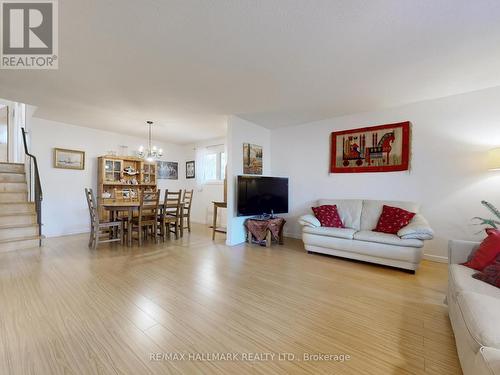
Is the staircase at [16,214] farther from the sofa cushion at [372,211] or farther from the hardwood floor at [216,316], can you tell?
the sofa cushion at [372,211]

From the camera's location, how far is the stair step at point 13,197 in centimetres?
408

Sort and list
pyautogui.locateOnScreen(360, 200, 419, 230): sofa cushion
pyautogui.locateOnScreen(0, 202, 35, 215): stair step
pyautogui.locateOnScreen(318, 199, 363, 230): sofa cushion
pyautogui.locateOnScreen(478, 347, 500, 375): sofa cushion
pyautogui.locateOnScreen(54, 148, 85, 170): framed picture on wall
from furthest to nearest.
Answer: pyautogui.locateOnScreen(54, 148, 85, 170): framed picture on wall → pyautogui.locateOnScreen(0, 202, 35, 215): stair step → pyautogui.locateOnScreen(318, 199, 363, 230): sofa cushion → pyautogui.locateOnScreen(360, 200, 419, 230): sofa cushion → pyautogui.locateOnScreen(478, 347, 500, 375): sofa cushion

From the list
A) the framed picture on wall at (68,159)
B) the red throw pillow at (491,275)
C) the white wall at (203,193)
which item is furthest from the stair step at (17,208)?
the red throw pillow at (491,275)

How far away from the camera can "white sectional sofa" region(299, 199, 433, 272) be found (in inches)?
109

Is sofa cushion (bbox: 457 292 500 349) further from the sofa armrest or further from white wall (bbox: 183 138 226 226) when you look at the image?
white wall (bbox: 183 138 226 226)

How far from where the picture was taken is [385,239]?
2.91 meters

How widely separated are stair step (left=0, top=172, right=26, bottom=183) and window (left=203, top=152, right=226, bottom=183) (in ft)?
13.1

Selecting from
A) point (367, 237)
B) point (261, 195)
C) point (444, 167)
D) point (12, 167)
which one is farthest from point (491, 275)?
point (12, 167)

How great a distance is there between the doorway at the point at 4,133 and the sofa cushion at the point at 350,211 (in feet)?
25.4

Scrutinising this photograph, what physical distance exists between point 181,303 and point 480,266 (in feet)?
8.39

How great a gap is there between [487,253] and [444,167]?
2.01 metres

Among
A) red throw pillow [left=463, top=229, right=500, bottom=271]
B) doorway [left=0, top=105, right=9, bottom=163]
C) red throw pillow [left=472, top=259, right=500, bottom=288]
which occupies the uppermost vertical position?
doorway [left=0, top=105, right=9, bottom=163]

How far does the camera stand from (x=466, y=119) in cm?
314

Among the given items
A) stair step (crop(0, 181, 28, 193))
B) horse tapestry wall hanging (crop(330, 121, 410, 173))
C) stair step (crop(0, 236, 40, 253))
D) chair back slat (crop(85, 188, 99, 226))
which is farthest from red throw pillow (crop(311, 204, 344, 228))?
stair step (crop(0, 181, 28, 193))
